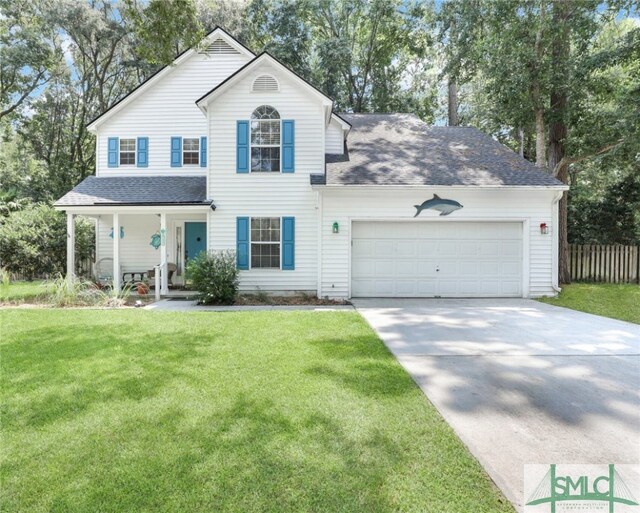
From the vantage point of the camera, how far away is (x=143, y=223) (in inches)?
526

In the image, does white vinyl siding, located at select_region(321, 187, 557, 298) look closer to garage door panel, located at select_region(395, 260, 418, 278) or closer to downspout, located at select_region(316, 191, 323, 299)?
downspout, located at select_region(316, 191, 323, 299)

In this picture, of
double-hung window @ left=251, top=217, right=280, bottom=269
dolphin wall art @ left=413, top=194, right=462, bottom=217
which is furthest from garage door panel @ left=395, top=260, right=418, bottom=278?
double-hung window @ left=251, top=217, right=280, bottom=269

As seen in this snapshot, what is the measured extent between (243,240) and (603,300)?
10272mm

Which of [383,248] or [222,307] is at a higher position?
[383,248]

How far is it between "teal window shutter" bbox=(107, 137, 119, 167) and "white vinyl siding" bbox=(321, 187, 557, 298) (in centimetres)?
816

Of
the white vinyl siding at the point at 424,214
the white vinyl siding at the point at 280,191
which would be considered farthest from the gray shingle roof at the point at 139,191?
the white vinyl siding at the point at 424,214

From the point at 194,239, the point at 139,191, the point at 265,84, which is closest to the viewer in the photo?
the point at 265,84

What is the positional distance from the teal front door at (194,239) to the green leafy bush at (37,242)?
4577 mm

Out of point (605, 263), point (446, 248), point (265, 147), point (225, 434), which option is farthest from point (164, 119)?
point (605, 263)

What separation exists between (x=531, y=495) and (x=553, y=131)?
50.6 ft

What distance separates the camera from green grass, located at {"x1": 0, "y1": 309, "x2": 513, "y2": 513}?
228cm

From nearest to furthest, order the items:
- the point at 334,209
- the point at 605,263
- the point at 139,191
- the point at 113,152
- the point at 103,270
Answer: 1. the point at 334,209
2. the point at 139,191
3. the point at 113,152
4. the point at 103,270
5. the point at 605,263

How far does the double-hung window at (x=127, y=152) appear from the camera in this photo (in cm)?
1320

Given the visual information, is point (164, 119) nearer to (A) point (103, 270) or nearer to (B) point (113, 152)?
(B) point (113, 152)
